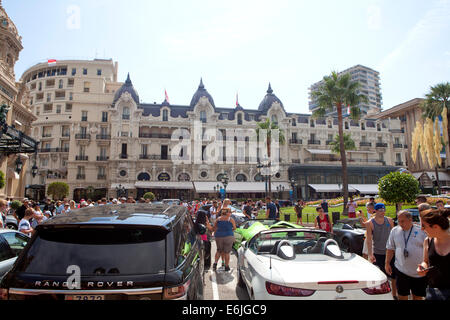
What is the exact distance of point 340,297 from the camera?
321 centimetres

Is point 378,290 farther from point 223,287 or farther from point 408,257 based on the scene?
point 223,287

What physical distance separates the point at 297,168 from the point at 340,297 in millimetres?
39408

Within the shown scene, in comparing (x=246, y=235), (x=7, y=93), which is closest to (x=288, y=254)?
(x=246, y=235)

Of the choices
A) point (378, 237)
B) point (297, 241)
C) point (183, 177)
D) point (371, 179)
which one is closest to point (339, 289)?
point (297, 241)

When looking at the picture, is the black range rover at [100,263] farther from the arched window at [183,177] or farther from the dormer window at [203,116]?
the dormer window at [203,116]

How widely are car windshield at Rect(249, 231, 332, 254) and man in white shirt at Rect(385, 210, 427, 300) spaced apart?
3.37 ft

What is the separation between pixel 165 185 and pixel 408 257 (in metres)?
35.3

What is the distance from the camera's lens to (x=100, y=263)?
251 centimetres

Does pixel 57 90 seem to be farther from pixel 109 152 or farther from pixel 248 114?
pixel 248 114

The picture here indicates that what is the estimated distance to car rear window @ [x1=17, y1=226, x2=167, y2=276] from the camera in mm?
2508

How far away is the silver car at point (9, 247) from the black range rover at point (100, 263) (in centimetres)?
254

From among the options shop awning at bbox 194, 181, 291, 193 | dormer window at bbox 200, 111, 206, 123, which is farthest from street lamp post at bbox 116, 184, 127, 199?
dormer window at bbox 200, 111, 206, 123

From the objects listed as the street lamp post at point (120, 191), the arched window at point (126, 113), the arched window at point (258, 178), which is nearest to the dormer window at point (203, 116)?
the arched window at point (126, 113)
